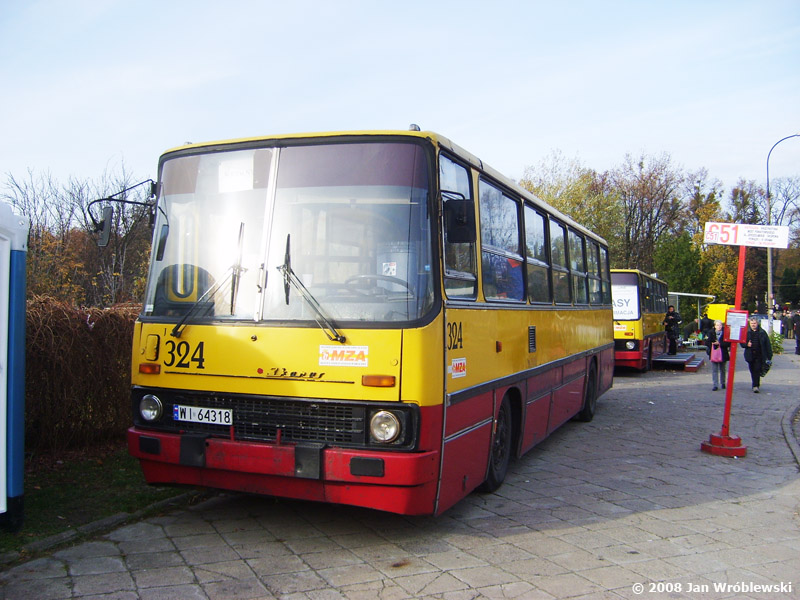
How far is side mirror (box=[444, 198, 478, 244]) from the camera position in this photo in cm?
491

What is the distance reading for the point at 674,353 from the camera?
27094 mm

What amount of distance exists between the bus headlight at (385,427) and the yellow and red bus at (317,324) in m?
0.01

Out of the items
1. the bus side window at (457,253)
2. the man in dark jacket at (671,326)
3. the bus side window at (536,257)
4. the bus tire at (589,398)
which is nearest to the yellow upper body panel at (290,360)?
the bus side window at (457,253)

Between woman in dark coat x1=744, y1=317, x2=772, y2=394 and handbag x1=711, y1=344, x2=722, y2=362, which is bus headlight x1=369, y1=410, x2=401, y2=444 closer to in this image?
handbag x1=711, y1=344, x2=722, y2=362

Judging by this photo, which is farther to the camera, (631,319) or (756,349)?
(631,319)

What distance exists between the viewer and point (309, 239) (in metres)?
4.89

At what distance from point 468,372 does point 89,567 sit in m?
2.83

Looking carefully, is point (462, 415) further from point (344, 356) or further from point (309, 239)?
point (309, 239)

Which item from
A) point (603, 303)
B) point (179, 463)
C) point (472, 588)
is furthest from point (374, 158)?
point (603, 303)

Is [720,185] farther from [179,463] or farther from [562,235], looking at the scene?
[179,463]

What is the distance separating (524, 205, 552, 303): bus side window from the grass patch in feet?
13.1

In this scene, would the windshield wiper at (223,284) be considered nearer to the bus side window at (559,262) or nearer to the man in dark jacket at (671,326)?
the bus side window at (559,262)

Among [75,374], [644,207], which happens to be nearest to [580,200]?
[644,207]

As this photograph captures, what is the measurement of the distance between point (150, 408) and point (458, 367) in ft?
7.40
